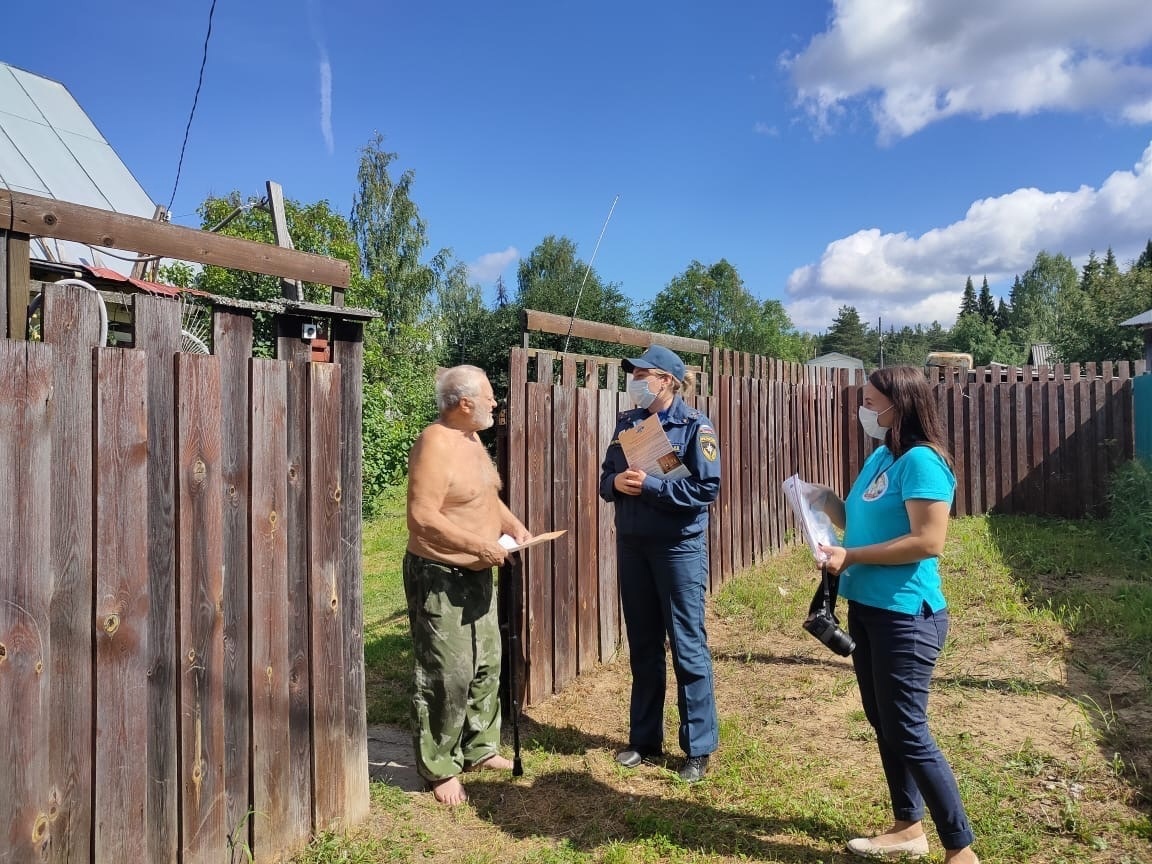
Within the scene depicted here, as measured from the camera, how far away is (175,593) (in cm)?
237

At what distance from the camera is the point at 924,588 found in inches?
105

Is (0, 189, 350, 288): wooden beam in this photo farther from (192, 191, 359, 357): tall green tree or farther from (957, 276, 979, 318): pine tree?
(957, 276, 979, 318): pine tree

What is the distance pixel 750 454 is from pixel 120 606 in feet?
19.8

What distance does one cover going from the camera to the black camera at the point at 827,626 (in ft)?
9.34

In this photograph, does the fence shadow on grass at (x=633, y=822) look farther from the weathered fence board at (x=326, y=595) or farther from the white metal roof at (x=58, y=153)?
the white metal roof at (x=58, y=153)

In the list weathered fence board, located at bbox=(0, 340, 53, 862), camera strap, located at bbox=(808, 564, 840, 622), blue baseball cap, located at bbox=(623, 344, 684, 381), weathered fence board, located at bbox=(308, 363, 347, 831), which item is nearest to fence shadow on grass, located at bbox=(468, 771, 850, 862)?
weathered fence board, located at bbox=(308, 363, 347, 831)

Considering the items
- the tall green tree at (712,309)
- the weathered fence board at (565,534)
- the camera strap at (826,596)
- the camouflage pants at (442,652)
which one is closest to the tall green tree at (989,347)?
the tall green tree at (712,309)

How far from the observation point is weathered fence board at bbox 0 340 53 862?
1.96 metres

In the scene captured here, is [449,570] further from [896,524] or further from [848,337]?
[848,337]

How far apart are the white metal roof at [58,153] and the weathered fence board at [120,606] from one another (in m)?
10.6

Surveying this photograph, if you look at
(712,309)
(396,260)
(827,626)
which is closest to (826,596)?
(827,626)

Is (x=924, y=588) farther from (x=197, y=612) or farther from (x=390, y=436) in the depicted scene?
(x=390, y=436)

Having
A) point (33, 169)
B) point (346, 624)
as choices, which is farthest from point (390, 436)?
point (346, 624)

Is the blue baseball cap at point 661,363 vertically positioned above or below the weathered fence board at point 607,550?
above
